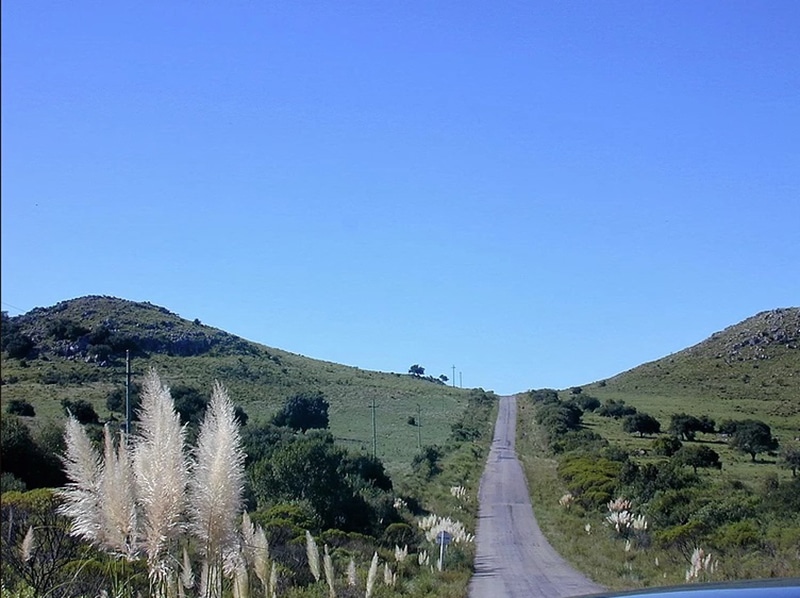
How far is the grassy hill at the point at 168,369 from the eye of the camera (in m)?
37.9

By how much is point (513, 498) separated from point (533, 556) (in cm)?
1394

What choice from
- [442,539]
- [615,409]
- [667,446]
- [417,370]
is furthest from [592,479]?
[417,370]

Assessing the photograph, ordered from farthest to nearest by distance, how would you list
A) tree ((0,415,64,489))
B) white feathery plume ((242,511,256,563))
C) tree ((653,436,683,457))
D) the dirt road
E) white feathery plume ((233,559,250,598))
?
tree ((653,436,683,457)), tree ((0,415,64,489)), the dirt road, white feathery plume ((242,511,256,563)), white feathery plume ((233,559,250,598))

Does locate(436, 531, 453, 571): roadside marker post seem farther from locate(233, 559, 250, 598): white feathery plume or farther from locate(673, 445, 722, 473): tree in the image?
locate(233, 559, 250, 598): white feathery plume

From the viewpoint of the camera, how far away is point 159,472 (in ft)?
17.2

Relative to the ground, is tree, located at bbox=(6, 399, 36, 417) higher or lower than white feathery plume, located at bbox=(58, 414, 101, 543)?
higher

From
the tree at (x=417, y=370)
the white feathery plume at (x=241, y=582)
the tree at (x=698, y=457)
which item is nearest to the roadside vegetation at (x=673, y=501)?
the tree at (x=698, y=457)

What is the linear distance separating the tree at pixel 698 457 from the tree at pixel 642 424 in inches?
225

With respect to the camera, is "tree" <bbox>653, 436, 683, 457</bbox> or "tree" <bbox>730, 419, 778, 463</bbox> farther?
"tree" <bbox>653, 436, 683, 457</bbox>

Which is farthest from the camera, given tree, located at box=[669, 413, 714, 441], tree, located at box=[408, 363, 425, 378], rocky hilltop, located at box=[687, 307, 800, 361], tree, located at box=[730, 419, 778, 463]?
tree, located at box=[408, 363, 425, 378]

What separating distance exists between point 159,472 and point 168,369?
1517 inches

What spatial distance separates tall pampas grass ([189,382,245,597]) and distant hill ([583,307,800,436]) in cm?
2444

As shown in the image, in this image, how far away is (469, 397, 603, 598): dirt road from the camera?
18895 mm

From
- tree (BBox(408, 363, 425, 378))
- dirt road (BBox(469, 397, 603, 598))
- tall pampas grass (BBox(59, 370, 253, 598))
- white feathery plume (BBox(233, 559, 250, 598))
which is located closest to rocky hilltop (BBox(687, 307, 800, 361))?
dirt road (BBox(469, 397, 603, 598))
